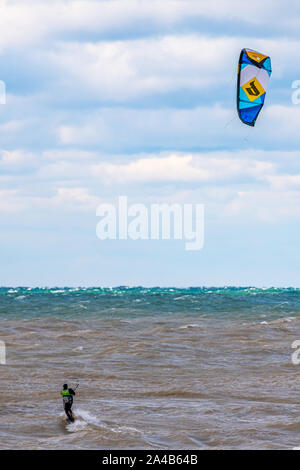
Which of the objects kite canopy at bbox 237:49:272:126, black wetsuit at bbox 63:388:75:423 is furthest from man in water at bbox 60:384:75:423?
kite canopy at bbox 237:49:272:126

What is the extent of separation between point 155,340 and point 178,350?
147 inches

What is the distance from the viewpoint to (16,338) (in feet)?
116

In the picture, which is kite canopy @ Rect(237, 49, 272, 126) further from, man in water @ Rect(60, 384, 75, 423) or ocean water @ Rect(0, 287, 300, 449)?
man in water @ Rect(60, 384, 75, 423)

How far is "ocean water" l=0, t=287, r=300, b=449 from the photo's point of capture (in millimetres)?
15719

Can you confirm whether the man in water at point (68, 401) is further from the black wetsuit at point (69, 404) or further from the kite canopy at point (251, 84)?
the kite canopy at point (251, 84)

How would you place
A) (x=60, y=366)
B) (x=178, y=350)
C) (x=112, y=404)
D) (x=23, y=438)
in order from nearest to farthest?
1. (x=23, y=438)
2. (x=112, y=404)
3. (x=60, y=366)
4. (x=178, y=350)

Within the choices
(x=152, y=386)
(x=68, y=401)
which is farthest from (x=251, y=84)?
(x=68, y=401)

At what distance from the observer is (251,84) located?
22.0 metres

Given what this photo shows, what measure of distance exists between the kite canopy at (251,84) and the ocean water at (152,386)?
8.57 meters

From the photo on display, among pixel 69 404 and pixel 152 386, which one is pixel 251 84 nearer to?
pixel 152 386

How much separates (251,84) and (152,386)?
1007 cm
